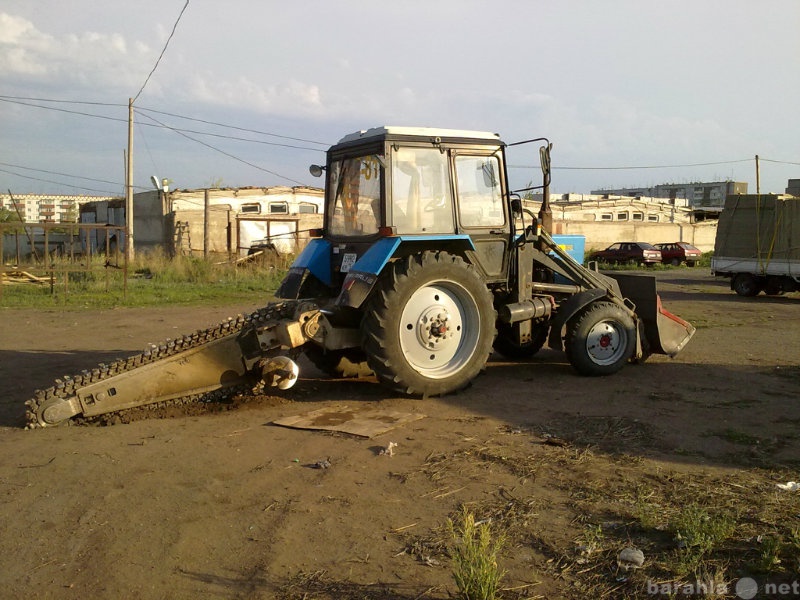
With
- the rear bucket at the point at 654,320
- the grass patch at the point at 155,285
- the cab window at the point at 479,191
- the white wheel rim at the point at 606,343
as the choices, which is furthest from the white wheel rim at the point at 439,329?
the grass patch at the point at 155,285

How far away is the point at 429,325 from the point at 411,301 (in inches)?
12.0

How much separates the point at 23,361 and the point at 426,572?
7.29m

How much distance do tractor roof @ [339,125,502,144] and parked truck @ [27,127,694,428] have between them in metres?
0.01

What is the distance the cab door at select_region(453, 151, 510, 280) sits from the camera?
24.5ft

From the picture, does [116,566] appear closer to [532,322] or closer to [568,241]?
[532,322]

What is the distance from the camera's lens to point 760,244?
1928cm

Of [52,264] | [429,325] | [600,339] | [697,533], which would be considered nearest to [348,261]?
[429,325]

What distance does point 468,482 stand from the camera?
476cm

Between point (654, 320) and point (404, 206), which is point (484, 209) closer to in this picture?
point (404, 206)

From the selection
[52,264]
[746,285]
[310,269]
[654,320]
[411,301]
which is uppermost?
[52,264]

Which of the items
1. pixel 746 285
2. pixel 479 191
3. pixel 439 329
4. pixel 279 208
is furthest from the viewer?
pixel 279 208

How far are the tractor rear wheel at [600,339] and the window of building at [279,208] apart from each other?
84.0 feet

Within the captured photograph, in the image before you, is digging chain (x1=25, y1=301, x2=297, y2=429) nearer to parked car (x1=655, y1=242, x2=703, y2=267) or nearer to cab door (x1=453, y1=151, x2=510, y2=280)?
cab door (x1=453, y1=151, x2=510, y2=280)

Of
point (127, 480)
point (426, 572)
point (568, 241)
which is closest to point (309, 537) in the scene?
point (426, 572)
